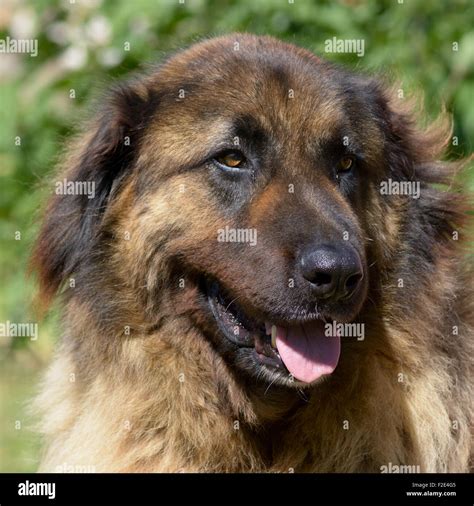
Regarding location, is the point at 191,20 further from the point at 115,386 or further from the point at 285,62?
the point at 115,386

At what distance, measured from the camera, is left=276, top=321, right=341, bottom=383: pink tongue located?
4688mm

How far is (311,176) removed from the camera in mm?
4918

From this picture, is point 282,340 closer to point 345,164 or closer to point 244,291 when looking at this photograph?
point 244,291

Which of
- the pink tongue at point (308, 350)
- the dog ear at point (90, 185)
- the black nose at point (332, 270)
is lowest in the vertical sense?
the pink tongue at point (308, 350)

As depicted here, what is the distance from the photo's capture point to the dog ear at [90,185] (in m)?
5.13

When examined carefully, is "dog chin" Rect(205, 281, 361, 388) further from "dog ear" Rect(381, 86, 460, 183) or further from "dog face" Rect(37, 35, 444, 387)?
"dog ear" Rect(381, 86, 460, 183)

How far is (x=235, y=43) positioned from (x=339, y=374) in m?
1.90

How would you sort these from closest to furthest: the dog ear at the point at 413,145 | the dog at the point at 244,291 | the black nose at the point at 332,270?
the black nose at the point at 332,270 < the dog at the point at 244,291 < the dog ear at the point at 413,145

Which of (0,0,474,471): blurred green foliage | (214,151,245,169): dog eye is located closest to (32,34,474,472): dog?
(214,151,245,169): dog eye

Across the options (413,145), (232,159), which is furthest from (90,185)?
(413,145)

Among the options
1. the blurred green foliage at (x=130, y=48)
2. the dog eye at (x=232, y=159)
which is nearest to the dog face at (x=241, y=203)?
the dog eye at (x=232, y=159)

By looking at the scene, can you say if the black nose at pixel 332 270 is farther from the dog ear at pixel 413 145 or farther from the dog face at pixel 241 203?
the dog ear at pixel 413 145

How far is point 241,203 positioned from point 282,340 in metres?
0.72
